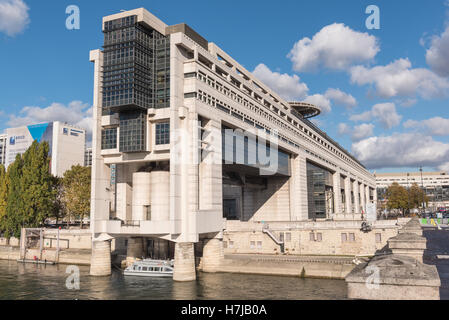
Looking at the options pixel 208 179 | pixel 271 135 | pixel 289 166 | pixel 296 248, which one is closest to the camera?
pixel 208 179

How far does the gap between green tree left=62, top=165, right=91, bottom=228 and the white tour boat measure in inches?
1756

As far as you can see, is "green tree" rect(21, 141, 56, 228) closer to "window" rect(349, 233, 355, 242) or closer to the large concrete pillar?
the large concrete pillar

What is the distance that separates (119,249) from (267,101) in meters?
46.5

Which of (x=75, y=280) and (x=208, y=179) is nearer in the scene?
(x=75, y=280)

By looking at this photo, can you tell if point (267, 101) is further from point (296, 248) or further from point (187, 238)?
point (187, 238)

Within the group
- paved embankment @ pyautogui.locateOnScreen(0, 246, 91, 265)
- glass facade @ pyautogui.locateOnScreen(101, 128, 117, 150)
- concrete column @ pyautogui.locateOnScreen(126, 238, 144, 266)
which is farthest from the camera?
paved embankment @ pyautogui.locateOnScreen(0, 246, 91, 265)

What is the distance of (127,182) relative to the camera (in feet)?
229

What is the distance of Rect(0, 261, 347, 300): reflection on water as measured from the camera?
4384cm

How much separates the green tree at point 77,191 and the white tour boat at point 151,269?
4461cm

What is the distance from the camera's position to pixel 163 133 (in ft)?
191

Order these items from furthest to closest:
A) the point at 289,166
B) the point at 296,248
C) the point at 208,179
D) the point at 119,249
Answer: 1. the point at 289,166
2. the point at 119,249
3. the point at 296,248
4. the point at 208,179

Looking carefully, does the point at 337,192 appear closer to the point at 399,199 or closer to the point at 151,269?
the point at 399,199

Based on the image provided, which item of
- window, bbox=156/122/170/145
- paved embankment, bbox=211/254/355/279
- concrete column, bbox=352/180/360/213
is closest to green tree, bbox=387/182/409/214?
concrete column, bbox=352/180/360/213
